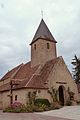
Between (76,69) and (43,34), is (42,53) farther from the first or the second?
(76,69)

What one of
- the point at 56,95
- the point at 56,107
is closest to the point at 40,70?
the point at 56,95

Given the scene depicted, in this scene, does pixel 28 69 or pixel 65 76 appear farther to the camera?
pixel 28 69

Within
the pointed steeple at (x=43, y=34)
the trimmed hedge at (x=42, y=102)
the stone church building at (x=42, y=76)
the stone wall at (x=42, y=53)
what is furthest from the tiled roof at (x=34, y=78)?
the pointed steeple at (x=43, y=34)

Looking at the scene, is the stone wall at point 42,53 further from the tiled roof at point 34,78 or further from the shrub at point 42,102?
the shrub at point 42,102

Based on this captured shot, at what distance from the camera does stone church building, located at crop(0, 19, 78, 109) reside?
30469mm

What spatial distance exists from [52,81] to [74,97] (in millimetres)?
5047

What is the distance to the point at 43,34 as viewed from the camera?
38281 millimetres

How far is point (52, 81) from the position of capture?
31906 mm

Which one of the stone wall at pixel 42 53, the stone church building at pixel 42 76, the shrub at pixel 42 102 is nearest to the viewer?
the shrub at pixel 42 102

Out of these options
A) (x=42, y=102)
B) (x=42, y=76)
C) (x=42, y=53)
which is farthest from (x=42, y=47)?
(x=42, y=102)

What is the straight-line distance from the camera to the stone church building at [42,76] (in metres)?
30.5

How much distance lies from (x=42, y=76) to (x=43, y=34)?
8993mm

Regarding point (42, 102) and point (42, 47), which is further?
point (42, 47)

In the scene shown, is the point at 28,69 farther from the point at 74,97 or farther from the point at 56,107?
the point at 56,107
